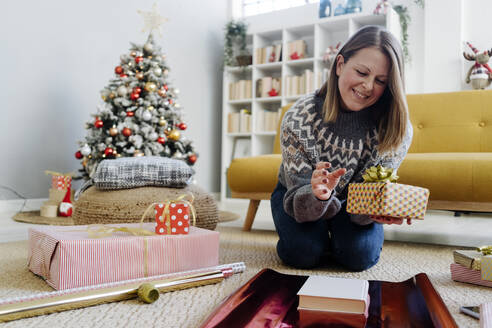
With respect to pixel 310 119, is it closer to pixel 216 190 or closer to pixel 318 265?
pixel 318 265

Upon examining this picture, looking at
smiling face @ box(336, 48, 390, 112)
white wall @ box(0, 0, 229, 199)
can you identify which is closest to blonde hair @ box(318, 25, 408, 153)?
smiling face @ box(336, 48, 390, 112)

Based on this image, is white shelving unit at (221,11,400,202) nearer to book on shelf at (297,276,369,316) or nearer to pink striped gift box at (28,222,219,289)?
pink striped gift box at (28,222,219,289)

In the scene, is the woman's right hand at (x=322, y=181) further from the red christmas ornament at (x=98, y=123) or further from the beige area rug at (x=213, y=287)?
the red christmas ornament at (x=98, y=123)

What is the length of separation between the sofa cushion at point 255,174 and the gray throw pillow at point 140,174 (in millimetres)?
271

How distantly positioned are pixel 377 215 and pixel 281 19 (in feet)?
11.9

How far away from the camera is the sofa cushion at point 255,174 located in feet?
6.31

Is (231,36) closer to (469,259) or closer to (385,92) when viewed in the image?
(385,92)

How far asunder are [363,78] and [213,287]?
Answer: 64 cm

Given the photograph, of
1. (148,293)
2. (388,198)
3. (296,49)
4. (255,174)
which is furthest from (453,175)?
(296,49)

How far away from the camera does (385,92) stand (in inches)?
46.6

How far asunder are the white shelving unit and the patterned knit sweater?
2.68m

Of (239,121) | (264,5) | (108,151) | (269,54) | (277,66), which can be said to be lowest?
(108,151)

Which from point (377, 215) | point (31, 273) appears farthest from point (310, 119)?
point (31, 273)

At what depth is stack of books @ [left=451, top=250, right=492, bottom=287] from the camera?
102 centimetres
